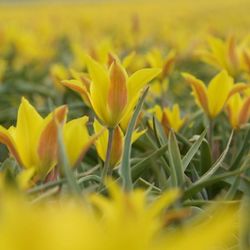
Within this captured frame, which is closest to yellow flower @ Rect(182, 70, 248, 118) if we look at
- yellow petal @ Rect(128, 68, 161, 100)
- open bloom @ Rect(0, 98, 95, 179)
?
yellow petal @ Rect(128, 68, 161, 100)

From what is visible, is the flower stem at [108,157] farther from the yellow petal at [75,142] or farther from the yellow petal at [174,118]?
the yellow petal at [174,118]

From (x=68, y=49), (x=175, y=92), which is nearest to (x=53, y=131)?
(x=175, y=92)

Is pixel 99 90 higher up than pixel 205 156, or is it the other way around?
pixel 99 90

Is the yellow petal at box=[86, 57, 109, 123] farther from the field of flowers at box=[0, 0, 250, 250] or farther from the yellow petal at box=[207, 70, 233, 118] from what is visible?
the yellow petal at box=[207, 70, 233, 118]

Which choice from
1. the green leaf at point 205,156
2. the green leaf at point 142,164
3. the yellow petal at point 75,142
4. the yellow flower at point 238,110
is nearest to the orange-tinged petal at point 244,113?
the yellow flower at point 238,110

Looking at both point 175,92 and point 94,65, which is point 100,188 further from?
point 175,92

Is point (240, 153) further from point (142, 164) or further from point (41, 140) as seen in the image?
point (41, 140)

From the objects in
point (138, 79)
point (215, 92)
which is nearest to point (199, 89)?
point (215, 92)
